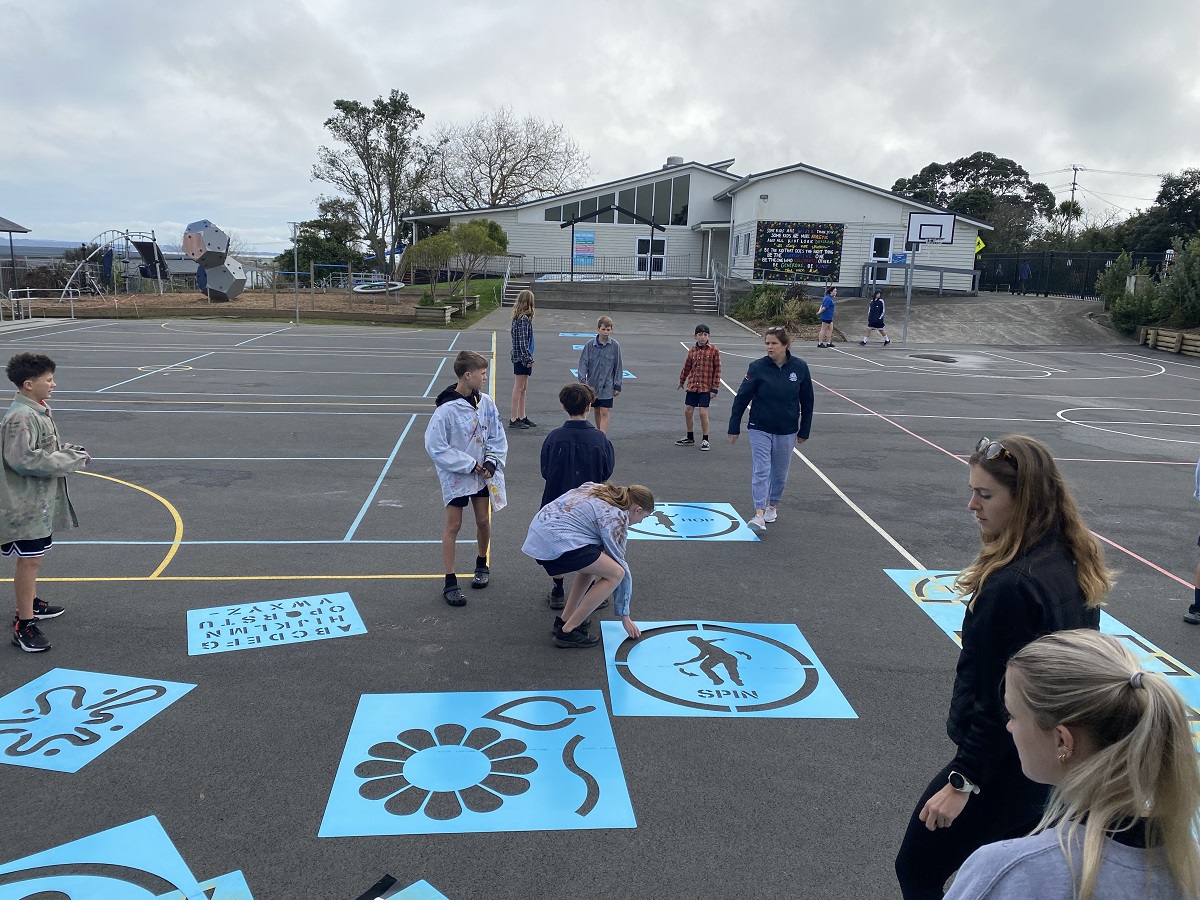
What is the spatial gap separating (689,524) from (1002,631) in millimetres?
5900

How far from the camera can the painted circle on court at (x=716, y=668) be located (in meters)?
5.19

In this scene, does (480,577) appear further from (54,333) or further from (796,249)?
(796,249)

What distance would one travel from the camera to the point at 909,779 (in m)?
4.38

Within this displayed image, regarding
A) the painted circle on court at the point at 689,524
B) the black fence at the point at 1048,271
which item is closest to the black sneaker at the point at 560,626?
the painted circle on court at the point at 689,524

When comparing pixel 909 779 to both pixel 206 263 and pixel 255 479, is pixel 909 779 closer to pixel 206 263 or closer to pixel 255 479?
pixel 255 479

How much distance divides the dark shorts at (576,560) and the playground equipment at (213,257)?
36991 mm

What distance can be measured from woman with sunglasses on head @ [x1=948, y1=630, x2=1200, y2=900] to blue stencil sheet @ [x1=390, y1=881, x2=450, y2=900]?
2.38 meters

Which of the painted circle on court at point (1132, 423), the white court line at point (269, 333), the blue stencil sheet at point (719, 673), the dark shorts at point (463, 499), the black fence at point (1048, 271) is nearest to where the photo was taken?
the blue stencil sheet at point (719, 673)

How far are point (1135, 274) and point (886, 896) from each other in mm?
32947

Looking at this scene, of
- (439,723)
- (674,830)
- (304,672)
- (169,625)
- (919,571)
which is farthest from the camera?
(919,571)

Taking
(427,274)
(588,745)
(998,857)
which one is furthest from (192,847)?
(427,274)

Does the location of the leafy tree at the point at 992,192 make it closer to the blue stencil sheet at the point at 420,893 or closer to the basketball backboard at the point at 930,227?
the basketball backboard at the point at 930,227

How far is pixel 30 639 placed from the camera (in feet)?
18.1

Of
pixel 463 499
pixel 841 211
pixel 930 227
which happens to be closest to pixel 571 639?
pixel 463 499
